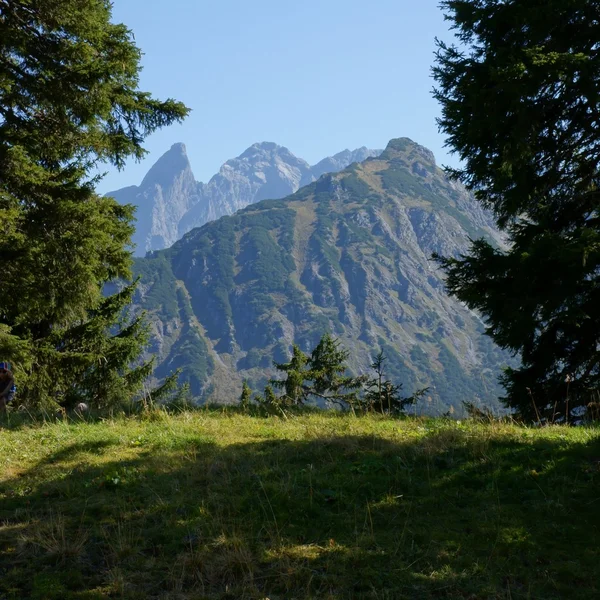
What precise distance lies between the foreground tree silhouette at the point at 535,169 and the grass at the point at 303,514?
3000 millimetres

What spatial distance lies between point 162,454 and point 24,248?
6765 millimetres

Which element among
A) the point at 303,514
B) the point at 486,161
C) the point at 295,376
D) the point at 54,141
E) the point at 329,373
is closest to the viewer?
the point at 303,514

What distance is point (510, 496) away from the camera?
614cm

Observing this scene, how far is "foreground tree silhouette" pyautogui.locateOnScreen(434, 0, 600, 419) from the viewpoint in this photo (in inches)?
378

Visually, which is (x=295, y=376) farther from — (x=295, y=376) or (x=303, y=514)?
(x=303, y=514)

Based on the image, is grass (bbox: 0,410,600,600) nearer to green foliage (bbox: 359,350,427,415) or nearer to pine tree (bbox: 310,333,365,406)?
green foliage (bbox: 359,350,427,415)

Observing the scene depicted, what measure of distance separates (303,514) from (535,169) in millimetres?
8607

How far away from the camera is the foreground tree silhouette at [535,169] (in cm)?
960

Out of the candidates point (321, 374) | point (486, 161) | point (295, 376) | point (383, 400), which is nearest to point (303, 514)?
point (486, 161)

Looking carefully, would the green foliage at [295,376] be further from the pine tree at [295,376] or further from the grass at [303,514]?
the grass at [303,514]

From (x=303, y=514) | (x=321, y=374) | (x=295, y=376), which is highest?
(x=321, y=374)

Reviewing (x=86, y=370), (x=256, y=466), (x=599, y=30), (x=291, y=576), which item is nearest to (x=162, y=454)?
(x=256, y=466)

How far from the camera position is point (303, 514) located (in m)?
5.79

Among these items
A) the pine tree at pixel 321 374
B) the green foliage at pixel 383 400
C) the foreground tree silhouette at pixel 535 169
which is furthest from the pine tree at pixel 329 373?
the foreground tree silhouette at pixel 535 169
